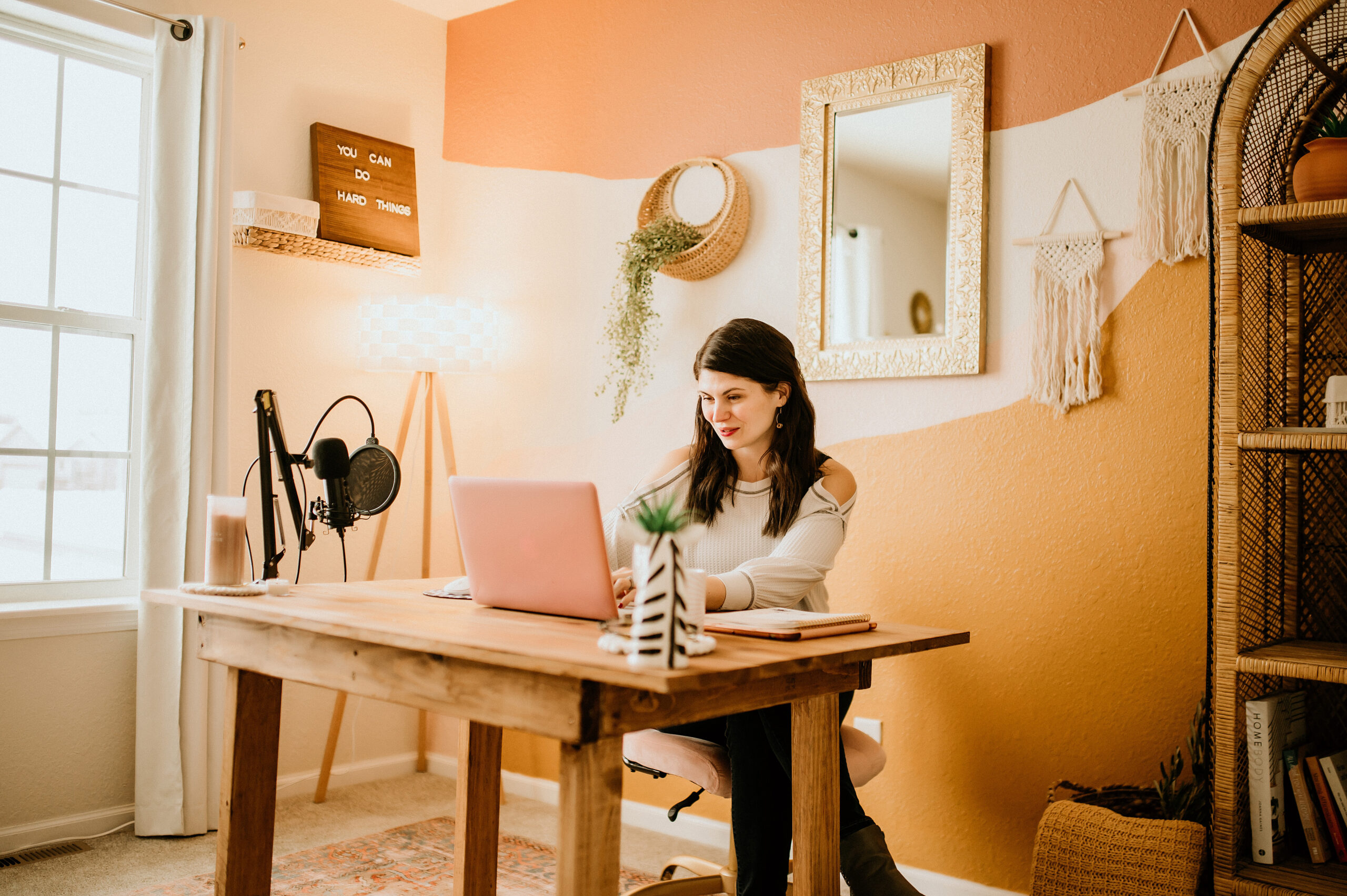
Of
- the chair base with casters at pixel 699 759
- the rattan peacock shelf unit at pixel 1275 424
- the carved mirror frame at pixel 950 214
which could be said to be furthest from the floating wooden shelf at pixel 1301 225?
the chair base with casters at pixel 699 759

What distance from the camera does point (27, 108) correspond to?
280 centimetres

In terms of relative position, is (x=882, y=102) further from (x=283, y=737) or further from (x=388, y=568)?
(x=283, y=737)

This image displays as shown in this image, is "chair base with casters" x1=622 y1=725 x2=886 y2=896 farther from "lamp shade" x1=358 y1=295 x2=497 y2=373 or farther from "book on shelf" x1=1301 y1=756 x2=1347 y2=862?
"lamp shade" x1=358 y1=295 x2=497 y2=373

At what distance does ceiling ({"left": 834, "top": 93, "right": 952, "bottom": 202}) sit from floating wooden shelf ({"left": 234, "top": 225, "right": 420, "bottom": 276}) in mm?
1498

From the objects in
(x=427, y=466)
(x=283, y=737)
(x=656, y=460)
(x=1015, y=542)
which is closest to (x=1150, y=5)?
(x=1015, y=542)

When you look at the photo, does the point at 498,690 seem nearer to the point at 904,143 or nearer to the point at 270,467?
the point at 270,467

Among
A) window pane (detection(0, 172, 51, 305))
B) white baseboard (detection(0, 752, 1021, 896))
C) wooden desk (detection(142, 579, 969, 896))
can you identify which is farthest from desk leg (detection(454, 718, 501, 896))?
window pane (detection(0, 172, 51, 305))

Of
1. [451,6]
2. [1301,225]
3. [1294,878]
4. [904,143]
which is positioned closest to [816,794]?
[1294,878]

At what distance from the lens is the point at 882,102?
8.73 feet

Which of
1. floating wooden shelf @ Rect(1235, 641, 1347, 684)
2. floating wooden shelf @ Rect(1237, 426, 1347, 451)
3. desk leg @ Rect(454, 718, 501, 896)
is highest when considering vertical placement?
floating wooden shelf @ Rect(1237, 426, 1347, 451)

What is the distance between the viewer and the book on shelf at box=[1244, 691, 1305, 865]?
1800 millimetres

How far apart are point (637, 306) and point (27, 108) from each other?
171 cm

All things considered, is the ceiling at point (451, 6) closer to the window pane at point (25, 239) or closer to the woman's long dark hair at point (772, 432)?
the window pane at point (25, 239)

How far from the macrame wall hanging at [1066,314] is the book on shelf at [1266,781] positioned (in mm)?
777
